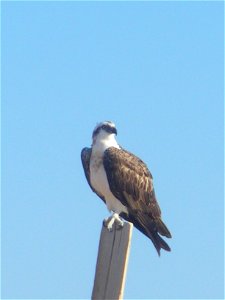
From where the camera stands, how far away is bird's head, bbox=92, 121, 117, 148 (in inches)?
495

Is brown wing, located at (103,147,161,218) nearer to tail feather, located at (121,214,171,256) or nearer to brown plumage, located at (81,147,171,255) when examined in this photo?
brown plumage, located at (81,147,171,255)

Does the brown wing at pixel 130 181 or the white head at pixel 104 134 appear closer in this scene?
the brown wing at pixel 130 181

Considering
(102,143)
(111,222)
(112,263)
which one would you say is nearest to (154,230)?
(102,143)

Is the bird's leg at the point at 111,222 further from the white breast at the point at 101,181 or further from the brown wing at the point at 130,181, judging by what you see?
the white breast at the point at 101,181

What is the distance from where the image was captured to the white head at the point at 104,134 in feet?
41.2

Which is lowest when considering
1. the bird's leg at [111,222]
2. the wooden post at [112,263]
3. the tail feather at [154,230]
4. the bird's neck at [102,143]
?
the wooden post at [112,263]

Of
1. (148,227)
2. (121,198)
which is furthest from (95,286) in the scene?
(121,198)

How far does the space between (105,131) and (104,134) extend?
6 centimetres

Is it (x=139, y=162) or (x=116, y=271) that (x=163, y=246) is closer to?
(x=139, y=162)

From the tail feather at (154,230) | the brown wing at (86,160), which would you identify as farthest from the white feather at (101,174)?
the tail feather at (154,230)

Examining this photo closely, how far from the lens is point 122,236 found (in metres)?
5.62

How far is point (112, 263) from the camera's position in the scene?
17.9ft

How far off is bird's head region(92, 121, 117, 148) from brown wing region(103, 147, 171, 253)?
0.22m

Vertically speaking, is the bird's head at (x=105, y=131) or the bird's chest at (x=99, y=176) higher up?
the bird's head at (x=105, y=131)
